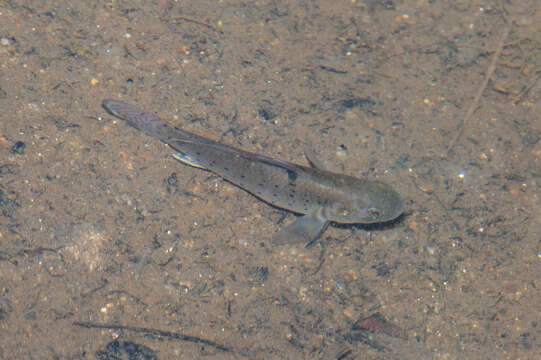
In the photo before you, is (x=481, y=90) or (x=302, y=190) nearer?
(x=302, y=190)

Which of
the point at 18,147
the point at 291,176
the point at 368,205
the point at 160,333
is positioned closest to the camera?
the point at 160,333

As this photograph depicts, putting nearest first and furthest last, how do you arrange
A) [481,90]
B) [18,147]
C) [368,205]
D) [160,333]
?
1. [160,333]
2. [368,205]
3. [18,147]
4. [481,90]

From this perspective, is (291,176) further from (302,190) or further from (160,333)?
(160,333)

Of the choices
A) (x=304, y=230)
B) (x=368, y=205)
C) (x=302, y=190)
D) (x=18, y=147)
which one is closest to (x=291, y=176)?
(x=302, y=190)

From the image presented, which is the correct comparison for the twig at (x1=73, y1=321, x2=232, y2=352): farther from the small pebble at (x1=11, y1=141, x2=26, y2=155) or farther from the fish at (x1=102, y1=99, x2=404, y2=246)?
the small pebble at (x1=11, y1=141, x2=26, y2=155)

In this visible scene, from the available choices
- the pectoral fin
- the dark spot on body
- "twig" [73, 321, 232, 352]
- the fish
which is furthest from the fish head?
"twig" [73, 321, 232, 352]

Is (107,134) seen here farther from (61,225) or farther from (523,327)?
(523,327)

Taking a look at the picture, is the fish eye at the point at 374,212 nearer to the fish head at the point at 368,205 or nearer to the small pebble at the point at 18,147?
the fish head at the point at 368,205

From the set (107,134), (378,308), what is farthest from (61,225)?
(378,308)

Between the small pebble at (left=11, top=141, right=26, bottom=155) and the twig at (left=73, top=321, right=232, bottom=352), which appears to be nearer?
the twig at (left=73, top=321, right=232, bottom=352)
